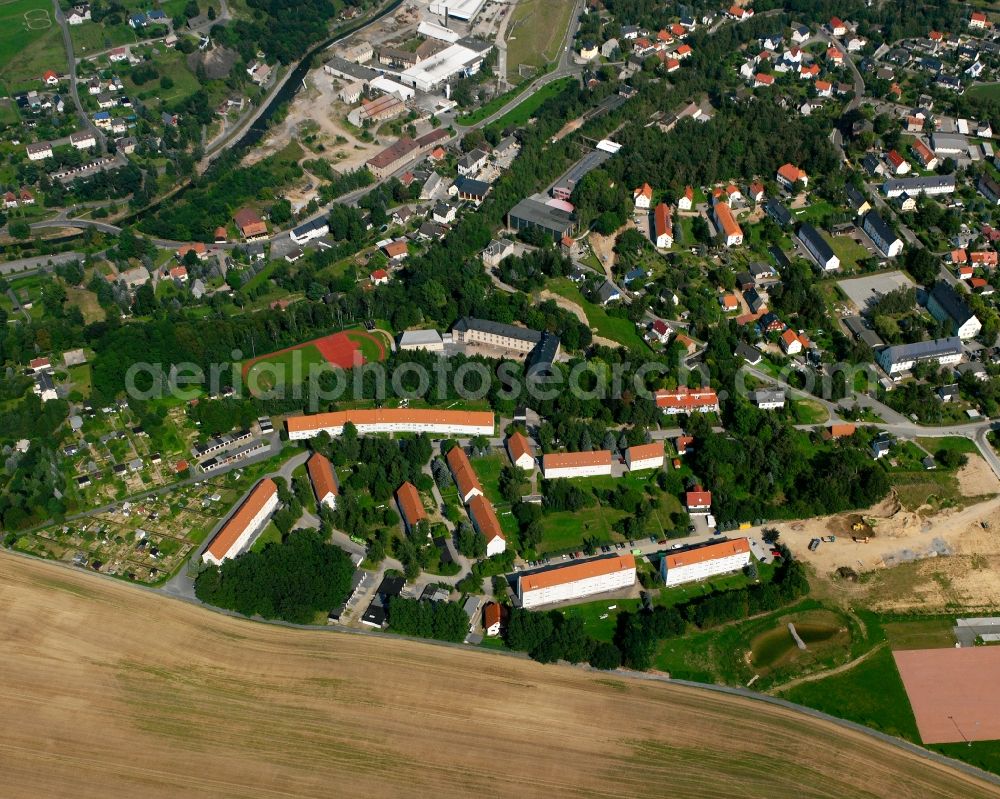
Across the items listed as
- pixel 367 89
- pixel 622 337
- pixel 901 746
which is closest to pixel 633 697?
pixel 901 746

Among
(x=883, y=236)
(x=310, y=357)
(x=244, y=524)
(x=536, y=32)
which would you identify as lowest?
(x=310, y=357)

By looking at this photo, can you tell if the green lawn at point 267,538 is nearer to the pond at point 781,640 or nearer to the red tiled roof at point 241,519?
the red tiled roof at point 241,519

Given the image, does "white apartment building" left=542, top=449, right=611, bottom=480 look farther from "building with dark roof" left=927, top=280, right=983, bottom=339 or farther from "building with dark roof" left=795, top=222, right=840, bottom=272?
"building with dark roof" left=795, top=222, right=840, bottom=272

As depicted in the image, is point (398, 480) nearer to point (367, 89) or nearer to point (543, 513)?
point (543, 513)

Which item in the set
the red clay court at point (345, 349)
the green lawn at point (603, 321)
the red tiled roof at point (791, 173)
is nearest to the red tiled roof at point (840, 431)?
the green lawn at point (603, 321)

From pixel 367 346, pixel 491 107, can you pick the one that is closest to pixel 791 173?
pixel 491 107

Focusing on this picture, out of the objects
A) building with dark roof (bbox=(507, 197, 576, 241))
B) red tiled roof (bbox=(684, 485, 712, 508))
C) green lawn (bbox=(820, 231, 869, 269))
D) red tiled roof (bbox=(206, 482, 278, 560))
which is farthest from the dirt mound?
red tiled roof (bbox=(684, 485, 712, 508))

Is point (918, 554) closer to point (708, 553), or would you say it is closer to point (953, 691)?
point (953, 691)
